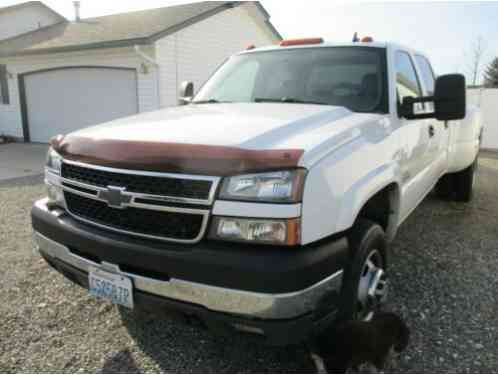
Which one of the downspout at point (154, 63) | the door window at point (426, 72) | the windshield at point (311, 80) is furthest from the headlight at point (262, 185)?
the downspout at point (154, 63)

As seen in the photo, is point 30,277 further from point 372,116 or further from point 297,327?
point 372,116

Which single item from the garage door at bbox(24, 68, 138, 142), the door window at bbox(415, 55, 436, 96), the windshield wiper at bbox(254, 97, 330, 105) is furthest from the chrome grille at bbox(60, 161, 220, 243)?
the garage door at bbox(24, 68, 138, 142)

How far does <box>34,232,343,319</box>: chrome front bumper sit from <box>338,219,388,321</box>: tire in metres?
0.18

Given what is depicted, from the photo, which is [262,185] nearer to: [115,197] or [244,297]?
[244,297]

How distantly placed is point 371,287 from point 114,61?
10509mm

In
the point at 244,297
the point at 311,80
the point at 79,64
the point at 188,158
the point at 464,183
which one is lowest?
the point at 464,183

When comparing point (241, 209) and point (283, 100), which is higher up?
point (283, 100)

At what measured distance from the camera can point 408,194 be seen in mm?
3236

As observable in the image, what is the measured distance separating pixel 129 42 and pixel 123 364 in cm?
931

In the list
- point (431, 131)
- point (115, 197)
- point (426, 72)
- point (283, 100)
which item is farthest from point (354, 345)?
point (426, 72)

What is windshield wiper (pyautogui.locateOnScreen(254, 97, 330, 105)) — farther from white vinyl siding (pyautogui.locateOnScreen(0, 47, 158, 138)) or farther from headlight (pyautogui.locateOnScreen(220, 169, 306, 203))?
white vinyl siding (pyautogui.locateOnScreen(0, 47, 158, 138))

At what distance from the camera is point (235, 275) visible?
172 centimetres

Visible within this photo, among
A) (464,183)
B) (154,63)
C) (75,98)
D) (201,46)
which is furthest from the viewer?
(75,98)

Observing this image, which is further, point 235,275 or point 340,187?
point 340,187
